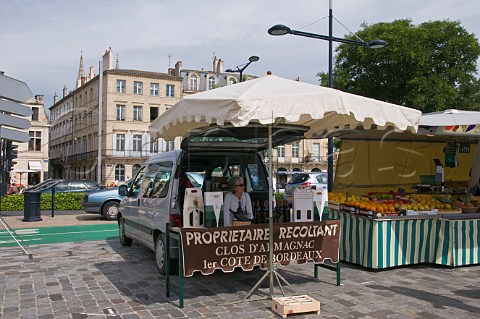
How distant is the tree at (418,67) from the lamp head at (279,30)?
11.0 meters

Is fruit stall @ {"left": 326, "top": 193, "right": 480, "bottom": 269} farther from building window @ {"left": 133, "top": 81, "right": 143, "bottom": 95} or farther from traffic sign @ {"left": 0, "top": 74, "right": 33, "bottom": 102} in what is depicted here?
building window @ {"left": 133, "top": 81, "right": 143, "bottom": 95}

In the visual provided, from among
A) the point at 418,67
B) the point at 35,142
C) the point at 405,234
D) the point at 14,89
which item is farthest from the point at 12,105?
the point at 35,142

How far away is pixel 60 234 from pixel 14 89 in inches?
222

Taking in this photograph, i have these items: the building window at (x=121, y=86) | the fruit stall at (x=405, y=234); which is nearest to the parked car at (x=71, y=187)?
the fruit stall at (x=405, y=234)

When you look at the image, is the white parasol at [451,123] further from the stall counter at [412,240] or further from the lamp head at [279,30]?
the lamp head at [279,30]

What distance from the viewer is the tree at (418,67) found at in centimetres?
2114

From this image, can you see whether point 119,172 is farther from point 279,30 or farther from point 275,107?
point 275,107

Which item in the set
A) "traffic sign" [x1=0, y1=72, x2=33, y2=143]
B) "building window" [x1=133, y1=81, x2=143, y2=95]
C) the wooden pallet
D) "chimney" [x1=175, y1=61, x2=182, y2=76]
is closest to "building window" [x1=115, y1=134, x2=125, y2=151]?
"building window" [x1=133, y1=81, x2=143, y2=95]

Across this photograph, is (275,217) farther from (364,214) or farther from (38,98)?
(38,98)

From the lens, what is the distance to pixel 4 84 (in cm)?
727

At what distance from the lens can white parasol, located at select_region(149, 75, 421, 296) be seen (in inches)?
185

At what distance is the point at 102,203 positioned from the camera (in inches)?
608

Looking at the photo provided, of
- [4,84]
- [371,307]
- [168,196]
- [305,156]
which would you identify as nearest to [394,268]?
[371,307]

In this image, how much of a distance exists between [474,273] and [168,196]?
4.96m
